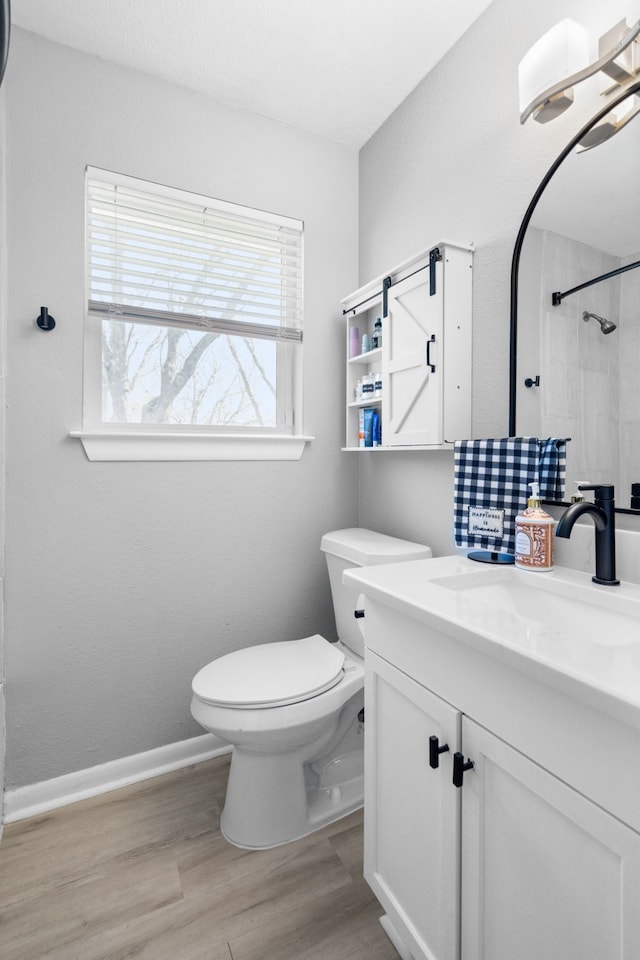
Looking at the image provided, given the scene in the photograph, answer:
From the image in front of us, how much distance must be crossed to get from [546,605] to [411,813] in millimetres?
520

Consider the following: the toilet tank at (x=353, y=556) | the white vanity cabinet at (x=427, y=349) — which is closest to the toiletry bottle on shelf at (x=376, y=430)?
the white vanity cabinet at (x=427, y=349)

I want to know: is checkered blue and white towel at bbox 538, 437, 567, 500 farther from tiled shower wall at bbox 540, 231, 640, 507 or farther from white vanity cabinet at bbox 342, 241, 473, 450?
white vanity cabinet at bbox 342, 241, 473, 450

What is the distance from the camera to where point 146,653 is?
170cm

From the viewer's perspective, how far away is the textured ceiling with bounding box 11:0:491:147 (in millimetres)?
1409

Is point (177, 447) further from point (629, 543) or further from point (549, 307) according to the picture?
point (629, 543)

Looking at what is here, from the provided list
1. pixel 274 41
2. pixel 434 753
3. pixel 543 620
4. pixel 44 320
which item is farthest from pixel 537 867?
pixel 274 41

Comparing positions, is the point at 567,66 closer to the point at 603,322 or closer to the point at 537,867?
the point at 603,322

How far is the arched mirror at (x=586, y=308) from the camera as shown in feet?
3.37

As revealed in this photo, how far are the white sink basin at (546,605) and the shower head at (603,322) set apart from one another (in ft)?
1.89

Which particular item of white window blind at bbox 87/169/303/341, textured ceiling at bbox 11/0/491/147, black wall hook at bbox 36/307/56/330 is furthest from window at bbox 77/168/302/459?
textured ceiling at bbox 11/0/491/147

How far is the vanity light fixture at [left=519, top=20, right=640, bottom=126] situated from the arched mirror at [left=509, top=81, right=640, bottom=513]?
0.17 ft

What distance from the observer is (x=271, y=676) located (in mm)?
1418

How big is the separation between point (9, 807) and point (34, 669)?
0.43 meters

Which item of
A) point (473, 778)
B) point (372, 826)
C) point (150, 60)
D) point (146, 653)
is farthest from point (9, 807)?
point (150, 60)
